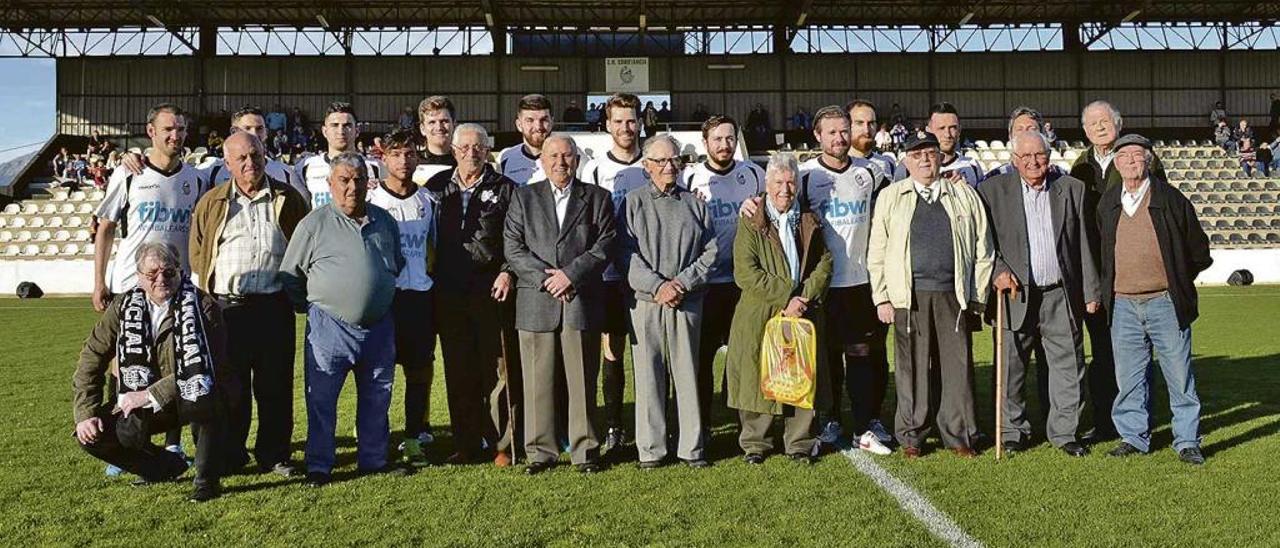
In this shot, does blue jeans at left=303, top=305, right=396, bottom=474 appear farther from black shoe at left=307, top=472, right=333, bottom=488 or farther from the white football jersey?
the white football jersey

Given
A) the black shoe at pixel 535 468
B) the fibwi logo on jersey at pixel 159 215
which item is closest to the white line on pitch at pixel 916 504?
the black shoe at pixel 535 468

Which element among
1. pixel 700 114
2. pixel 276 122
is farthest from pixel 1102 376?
pixel 276 122

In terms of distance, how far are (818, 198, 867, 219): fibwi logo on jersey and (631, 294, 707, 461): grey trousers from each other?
0.97 metres

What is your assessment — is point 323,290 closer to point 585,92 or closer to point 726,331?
point 726,331

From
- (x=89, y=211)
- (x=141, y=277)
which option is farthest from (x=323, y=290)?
(x=89, y=211)

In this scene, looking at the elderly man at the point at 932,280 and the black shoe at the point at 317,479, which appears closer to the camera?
the black shoe at the point at 317,479

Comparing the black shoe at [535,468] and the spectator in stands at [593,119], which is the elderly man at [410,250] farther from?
the spectator in stands at [593,119]

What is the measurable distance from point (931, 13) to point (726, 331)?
1051 inches

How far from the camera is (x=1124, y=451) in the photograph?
5.28m

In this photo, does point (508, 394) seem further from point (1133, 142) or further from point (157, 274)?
point (1133, 142)

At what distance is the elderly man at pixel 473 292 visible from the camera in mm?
5230

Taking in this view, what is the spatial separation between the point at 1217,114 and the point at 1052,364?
31.4 m

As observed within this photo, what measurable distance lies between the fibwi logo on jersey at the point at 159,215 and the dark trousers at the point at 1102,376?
5179mm

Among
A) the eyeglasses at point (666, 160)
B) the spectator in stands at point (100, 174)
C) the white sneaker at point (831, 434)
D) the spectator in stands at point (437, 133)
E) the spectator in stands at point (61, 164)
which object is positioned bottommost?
the white sneaker at point (831, 434)
